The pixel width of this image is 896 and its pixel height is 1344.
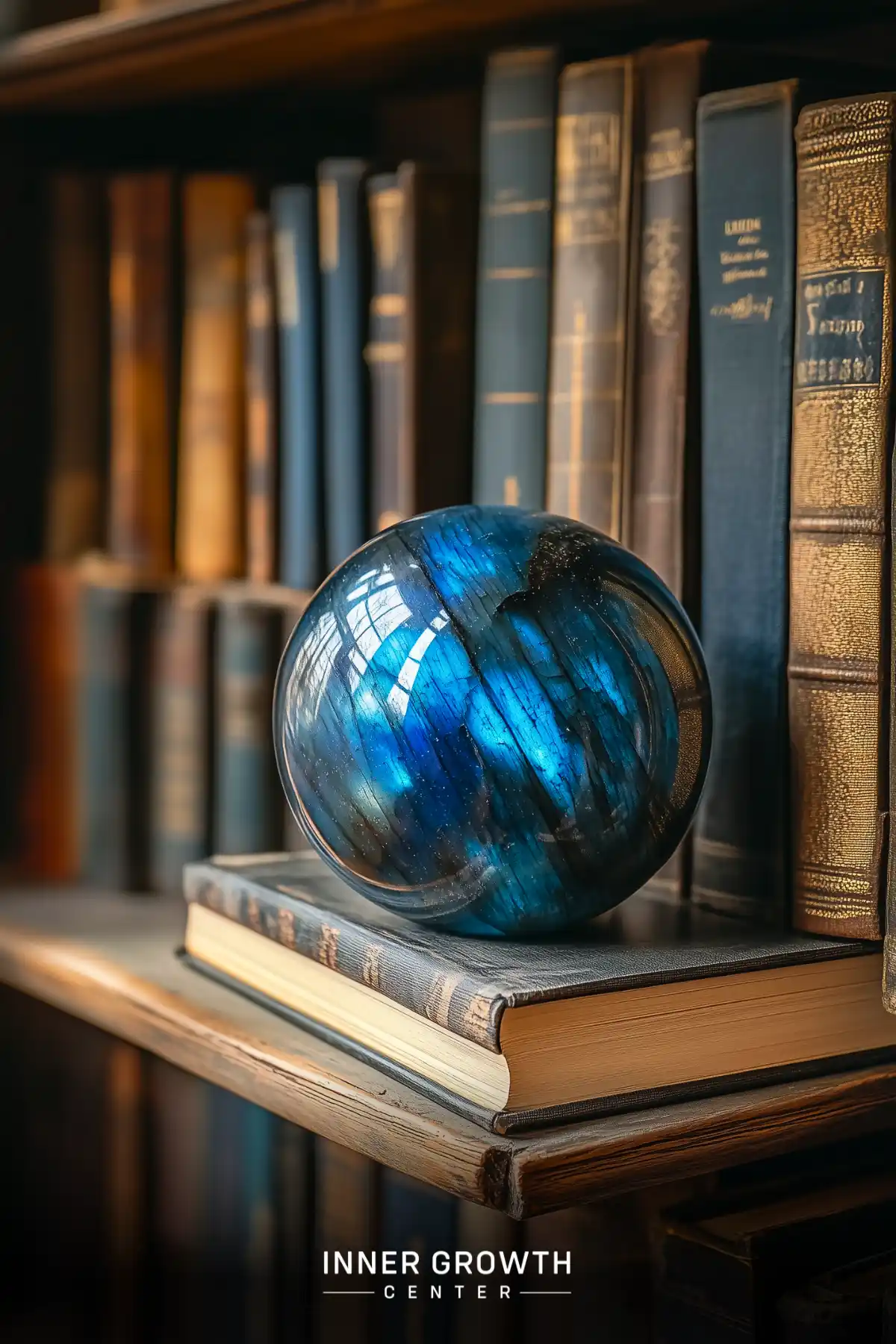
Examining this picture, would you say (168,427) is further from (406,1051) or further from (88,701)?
(406,1051)

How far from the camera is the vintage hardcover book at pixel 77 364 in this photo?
111 cm

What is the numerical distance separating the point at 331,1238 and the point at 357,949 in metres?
0.32

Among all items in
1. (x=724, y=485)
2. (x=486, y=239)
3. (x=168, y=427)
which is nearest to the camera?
(x=724, y=485)

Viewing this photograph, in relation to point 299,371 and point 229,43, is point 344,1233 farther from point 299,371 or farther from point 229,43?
point 229,43

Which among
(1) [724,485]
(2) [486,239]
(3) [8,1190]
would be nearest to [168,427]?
(2) [486,239]

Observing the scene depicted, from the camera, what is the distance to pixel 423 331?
886 mm

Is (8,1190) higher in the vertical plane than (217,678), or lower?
lower

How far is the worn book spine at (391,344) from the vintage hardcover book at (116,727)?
24 cm

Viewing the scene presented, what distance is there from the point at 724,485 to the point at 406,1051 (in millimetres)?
309

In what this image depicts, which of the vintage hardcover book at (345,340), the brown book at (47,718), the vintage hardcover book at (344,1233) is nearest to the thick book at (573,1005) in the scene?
the vintage hardcover book at (344,1233)

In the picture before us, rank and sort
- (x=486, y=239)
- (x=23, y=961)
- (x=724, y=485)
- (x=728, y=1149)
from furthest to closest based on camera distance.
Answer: (x=23, y=961), (x=486, y=239), (x=724, y=485), (x=728, y=1149)

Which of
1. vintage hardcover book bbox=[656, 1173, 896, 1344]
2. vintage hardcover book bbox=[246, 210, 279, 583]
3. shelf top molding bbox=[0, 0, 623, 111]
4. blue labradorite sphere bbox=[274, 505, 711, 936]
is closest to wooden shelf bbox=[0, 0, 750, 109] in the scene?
shelf top molding bbox=[0, 0, 623, 111]

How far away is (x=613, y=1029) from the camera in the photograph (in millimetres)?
625

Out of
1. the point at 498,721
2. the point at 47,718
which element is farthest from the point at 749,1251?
the point at 47,718
